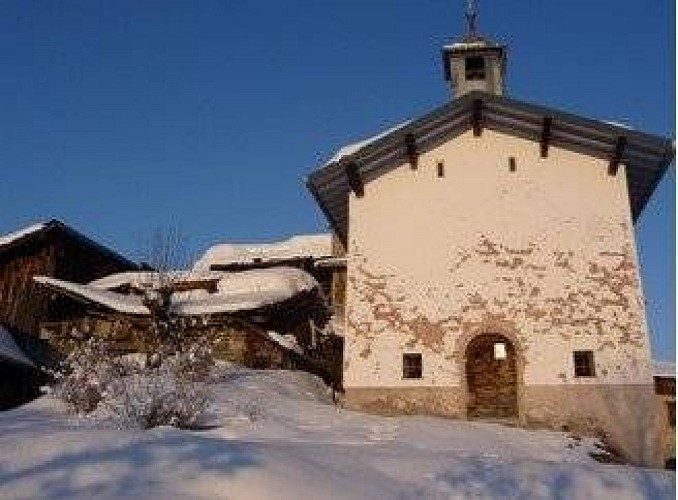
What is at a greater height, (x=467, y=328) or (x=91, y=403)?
(x=467, y=328)

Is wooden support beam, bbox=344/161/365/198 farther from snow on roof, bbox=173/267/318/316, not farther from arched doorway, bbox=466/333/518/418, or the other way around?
snow on roof, bbox=173/267/318/316

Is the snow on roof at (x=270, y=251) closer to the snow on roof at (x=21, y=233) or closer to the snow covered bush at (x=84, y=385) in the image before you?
the snow on roof at (x=21, y=233)

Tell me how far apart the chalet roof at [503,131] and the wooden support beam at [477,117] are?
23 millimetres

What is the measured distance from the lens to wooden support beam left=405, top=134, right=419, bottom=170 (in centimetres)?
1919

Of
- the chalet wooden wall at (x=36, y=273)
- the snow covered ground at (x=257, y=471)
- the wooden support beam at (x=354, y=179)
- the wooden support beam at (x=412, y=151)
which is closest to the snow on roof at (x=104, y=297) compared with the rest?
the chalet wooden wall at (x=36, y=273)

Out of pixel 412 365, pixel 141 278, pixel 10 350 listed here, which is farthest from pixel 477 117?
pixel 141 278

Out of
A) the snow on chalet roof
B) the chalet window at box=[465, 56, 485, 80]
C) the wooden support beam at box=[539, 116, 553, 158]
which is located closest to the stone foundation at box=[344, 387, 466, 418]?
the wooden support beam at box=[539, 116, 553, 158]

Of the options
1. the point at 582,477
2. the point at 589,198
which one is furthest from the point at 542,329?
the point at 582,477

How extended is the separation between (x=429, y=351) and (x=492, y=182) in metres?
4.22

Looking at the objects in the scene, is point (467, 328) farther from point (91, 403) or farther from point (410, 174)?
point (91, 403)

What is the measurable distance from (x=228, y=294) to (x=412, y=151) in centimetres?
820

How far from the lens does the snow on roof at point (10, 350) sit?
19.3 meters

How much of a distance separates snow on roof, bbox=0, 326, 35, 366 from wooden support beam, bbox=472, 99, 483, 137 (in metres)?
11.8

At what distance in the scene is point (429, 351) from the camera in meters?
17.7
